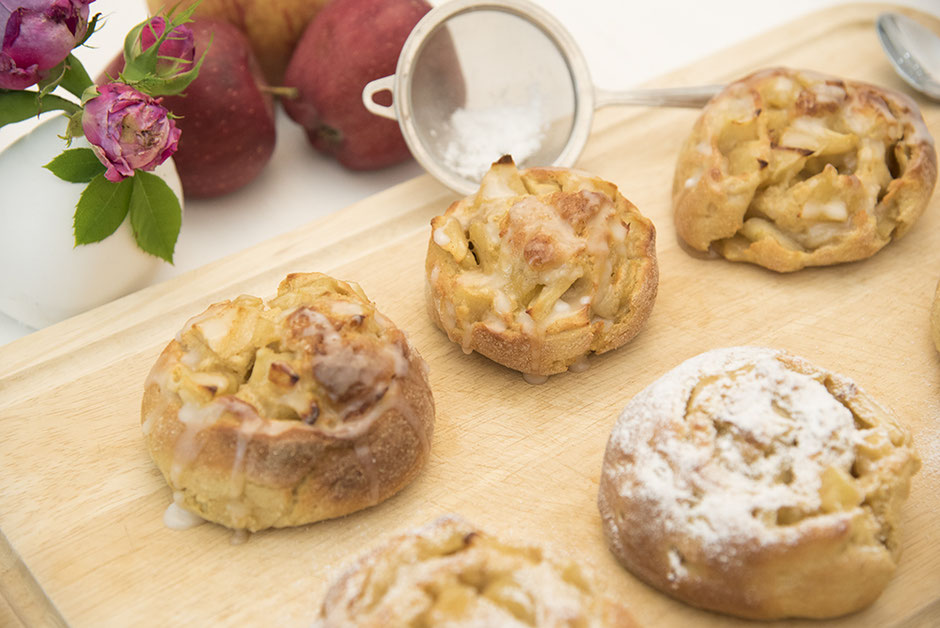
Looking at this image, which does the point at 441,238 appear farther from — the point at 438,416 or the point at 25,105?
the point at 25,105

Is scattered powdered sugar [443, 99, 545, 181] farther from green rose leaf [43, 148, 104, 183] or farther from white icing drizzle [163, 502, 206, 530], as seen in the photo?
white icing drizzle [163, 502, 206, 530]

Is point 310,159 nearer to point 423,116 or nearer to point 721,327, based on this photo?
point 423,116

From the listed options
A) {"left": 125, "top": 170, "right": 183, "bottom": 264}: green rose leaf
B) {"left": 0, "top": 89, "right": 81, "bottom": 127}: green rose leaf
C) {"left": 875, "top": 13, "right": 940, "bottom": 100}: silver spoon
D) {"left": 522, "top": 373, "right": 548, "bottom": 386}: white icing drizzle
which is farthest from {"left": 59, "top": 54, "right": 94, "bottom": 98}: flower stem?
{"left": 875, "top": 13, "right": 940, "bottom": 100}: silver spoon

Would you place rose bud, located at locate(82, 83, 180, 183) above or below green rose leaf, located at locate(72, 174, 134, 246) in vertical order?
above

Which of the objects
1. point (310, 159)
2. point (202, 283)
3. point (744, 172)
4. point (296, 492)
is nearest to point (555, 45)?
point (744, 172)

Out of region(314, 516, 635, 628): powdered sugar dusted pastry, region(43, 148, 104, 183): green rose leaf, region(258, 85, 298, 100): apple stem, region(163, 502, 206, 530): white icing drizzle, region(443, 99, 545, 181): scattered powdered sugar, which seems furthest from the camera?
region(258, 85, 298, 100): apple stem

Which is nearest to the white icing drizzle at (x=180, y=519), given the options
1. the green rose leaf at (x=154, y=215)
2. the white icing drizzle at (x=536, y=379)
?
the green rose leaf at (x=154, y=215)

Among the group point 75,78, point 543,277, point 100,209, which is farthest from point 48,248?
point 543,277

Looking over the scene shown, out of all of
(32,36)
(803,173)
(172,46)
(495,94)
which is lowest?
(803,173)
